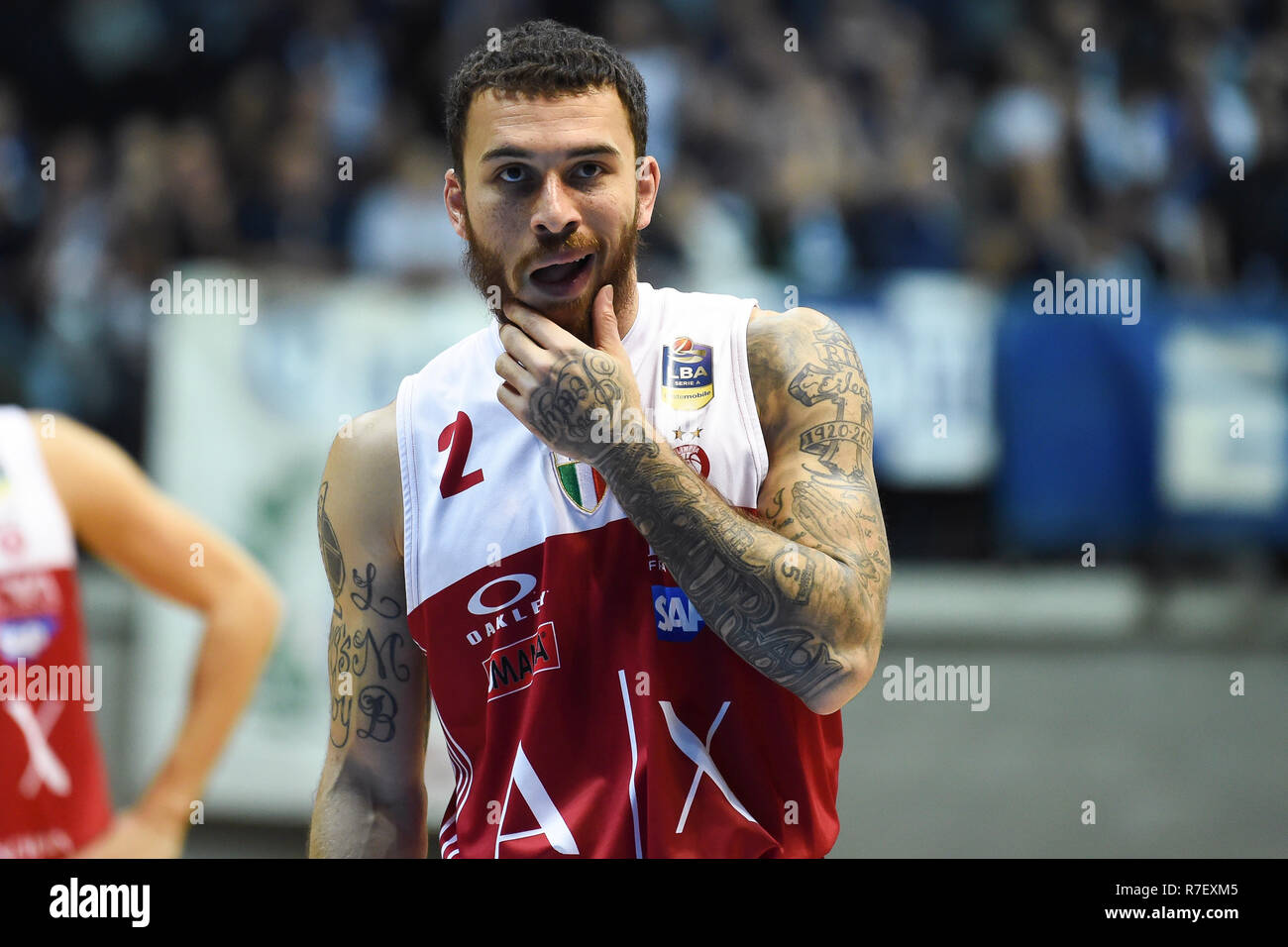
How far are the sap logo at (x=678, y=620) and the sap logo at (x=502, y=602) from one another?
10.6 inches

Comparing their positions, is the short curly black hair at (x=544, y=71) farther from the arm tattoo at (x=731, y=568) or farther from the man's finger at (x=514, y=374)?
the arm tattoo at (x=731, y=568)

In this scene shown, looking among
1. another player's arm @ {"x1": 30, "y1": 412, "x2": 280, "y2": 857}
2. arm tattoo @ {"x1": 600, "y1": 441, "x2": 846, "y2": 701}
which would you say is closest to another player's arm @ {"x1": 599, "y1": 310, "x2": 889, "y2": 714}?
arm tattoo @ {"x1": 600, "y1": 441, "x2": 846, "y2": 701}

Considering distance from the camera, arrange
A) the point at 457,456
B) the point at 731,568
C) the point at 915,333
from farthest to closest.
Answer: the point at 915,333, the point at 457,456, the point at 731,568

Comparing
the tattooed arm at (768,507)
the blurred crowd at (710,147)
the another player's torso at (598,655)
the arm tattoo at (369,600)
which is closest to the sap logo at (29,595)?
the arm tattoo at (369,600)

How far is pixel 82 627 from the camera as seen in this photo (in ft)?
14.8

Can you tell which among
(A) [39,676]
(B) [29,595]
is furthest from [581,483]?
(B) [29,595]

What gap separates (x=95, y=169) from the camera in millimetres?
11164

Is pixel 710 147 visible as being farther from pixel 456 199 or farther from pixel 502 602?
pixel 502 602

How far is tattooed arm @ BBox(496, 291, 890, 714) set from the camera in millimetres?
2715

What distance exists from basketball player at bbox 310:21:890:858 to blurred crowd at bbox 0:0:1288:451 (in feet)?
17.4

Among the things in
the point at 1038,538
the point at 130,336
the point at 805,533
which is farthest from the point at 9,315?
the point at 805,533

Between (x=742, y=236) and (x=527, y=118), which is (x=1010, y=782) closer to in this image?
(x=742, y=236)

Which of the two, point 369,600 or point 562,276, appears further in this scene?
point 369,600

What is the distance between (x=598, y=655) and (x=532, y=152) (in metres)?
1.01
